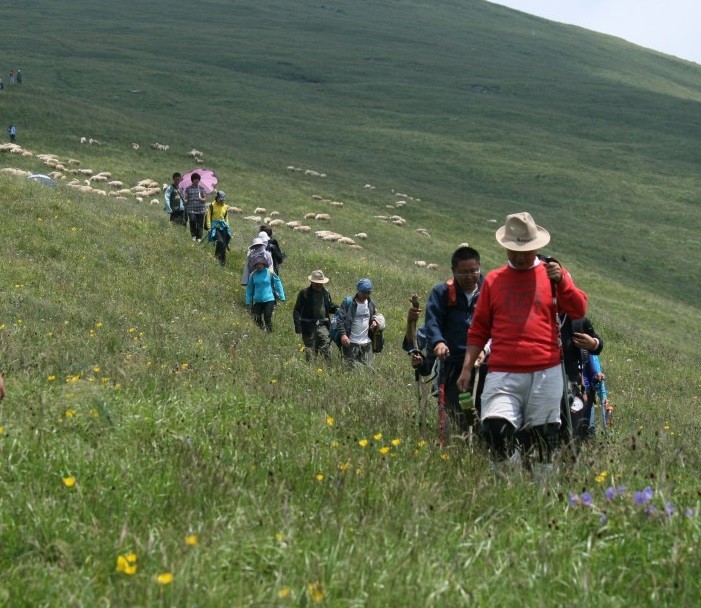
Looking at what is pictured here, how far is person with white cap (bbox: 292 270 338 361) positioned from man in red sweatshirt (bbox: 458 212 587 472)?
7.84 meters

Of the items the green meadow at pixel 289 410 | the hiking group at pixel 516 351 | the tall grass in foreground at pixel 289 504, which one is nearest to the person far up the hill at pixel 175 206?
the green meadow at pixel 289 410

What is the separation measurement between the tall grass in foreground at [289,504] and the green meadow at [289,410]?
0.7 inches

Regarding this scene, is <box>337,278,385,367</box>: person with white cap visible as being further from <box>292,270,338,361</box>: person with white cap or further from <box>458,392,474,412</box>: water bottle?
<box>458,392,474,412</box>: water bottle

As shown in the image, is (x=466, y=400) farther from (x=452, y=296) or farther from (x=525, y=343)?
(x=452, y=296)

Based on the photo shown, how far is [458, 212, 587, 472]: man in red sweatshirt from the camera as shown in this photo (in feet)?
19.4

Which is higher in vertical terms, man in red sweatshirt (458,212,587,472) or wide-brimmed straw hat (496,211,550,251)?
wide-brimmed straw hat (496,211,550,251)

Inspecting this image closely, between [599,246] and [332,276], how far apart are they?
26.4 meters

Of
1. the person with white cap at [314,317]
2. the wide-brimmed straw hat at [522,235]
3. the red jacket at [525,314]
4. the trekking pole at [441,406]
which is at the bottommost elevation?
the person with white cap at [314,317]

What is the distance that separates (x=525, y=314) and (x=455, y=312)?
5.34 ft

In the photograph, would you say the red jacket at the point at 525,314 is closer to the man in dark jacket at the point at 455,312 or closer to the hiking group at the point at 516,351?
the hiking group at the point at 516,351

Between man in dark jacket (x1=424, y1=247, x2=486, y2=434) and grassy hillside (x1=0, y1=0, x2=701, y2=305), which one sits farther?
grassy hillside (x1=0, y1=0, x2=701, y2=305)

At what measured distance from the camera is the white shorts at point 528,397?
5.91 m

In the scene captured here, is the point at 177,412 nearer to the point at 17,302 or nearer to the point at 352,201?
the point at 17,302

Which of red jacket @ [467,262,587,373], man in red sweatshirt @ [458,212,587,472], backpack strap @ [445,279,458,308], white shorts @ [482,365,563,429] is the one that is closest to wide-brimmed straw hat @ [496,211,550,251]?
man in red sweatshirt @ [458,212,587,472]
